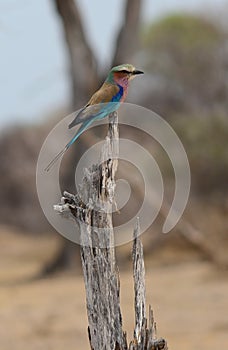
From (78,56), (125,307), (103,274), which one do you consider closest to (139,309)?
(103,274)

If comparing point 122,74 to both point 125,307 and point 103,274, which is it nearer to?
point 103,274

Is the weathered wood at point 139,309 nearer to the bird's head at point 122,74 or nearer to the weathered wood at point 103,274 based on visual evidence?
the weathered wood at point 103,274

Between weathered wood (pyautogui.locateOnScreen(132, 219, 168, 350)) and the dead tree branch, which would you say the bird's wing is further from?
the dead tree branch

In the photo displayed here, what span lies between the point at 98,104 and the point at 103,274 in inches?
36.2

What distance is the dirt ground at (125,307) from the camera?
316 inches

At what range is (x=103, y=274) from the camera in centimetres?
397

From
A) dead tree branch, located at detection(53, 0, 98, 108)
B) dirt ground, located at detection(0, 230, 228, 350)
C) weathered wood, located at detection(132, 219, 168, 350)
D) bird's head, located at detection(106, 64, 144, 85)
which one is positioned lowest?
weathered wood, located at detection(132, 219, 168, 350)

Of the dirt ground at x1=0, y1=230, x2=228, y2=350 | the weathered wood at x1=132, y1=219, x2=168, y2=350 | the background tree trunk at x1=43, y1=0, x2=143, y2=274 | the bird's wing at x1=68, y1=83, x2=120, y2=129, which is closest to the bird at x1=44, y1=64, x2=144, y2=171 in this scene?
the bird's wing at x1=68, y1=83, x2=120, y2=129

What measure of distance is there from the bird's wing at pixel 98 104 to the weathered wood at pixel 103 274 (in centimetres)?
55

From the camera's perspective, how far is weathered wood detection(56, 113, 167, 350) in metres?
3.89

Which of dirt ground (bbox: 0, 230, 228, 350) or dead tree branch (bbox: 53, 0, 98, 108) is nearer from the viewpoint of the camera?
dirt ground (bbox: 0, 230, 228, 350)

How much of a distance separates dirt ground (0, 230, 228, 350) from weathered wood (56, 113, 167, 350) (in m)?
3.64

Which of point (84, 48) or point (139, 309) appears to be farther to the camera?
point (84, 48)

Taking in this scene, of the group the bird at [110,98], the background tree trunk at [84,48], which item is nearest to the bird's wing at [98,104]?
the bird at [110,98]
